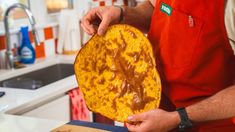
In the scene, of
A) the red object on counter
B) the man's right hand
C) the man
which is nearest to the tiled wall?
the red object on counter

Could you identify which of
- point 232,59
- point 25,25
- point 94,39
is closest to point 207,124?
point 232,59

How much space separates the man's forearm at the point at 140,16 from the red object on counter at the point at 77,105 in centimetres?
75

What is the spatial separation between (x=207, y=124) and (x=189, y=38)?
0.25 metres

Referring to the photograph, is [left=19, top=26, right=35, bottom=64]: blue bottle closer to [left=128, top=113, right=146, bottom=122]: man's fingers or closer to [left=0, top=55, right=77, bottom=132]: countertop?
[left=0, top=55, right=77, bottom=132]: countertop

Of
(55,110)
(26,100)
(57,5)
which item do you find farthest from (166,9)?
(57,5)

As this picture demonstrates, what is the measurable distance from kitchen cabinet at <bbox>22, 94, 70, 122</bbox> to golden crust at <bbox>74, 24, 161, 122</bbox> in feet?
1.95

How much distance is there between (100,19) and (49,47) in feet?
4.62

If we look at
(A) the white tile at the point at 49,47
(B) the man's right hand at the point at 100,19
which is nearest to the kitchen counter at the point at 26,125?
(B) the man's right hand at the point at 100,19

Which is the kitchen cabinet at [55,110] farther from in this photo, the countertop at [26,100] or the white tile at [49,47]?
the white tile at [49,47]

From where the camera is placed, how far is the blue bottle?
231 cm

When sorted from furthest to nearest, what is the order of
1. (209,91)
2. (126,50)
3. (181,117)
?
(126,50)
(209,91)
(181,117)

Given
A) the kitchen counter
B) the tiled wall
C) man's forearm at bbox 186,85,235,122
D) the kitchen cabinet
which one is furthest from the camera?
the tiled wall

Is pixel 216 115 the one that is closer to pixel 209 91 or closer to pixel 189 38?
pixel 209 91

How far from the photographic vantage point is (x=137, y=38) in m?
1.12
